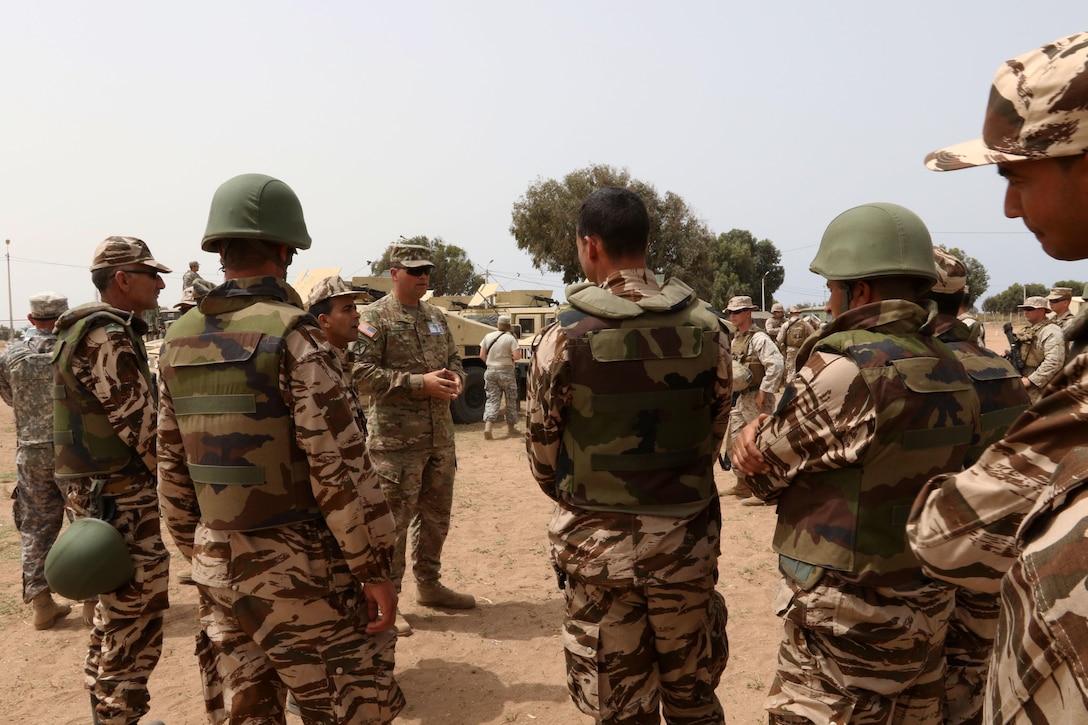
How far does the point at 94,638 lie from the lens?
129 inches

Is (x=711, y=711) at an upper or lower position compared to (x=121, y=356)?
lower

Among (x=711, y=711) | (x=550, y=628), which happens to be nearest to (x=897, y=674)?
(x=711, y=711)

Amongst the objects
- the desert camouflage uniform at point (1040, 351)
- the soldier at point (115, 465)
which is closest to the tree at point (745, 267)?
the desert camouflage uniform at point (1040, 351)

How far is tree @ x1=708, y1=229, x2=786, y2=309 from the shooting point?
4759 centimetres

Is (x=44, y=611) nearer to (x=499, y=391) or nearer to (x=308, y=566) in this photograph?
(x=308, y=566)

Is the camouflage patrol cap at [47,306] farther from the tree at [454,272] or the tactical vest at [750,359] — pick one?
the tree at [454,272]

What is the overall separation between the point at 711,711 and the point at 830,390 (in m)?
A: 1.30

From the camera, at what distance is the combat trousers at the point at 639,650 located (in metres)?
2.55

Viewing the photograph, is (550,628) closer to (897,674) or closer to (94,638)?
(94,638)

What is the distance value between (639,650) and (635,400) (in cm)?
87

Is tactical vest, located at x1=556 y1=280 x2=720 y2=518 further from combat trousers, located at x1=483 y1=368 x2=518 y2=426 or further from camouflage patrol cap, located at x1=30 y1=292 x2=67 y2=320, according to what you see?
combat trousers, located at x1=483 y1=368 x2=518 y2=426

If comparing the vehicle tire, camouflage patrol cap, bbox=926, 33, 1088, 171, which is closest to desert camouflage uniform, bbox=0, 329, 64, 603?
camouflage patrol cap, bbox=926, 33, 1088, 171

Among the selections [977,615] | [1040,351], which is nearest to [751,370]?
[1040,351]

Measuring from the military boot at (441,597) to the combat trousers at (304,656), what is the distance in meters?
2.41
